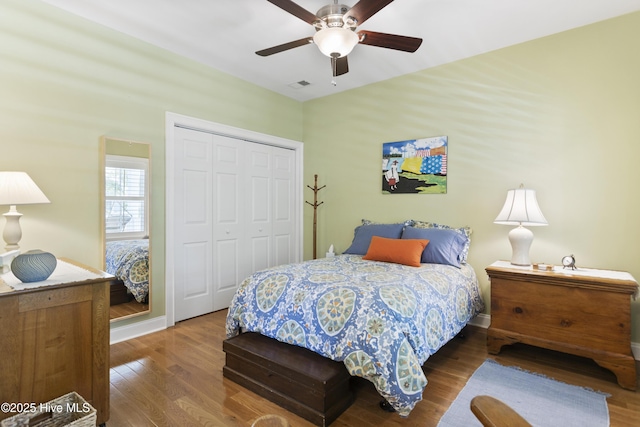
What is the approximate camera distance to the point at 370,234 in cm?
359

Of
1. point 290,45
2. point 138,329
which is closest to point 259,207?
point 138,329

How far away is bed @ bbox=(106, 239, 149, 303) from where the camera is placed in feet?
9.39

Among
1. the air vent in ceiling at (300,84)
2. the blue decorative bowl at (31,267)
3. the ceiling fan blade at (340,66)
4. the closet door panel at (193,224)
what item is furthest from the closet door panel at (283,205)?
the blue decorative bowl at (31,267)

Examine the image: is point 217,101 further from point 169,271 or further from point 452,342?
point 452,342

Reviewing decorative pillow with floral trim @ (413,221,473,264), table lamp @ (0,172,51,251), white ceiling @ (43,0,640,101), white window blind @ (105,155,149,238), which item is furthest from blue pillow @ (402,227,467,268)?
table lamp @ (0,172,51,251)

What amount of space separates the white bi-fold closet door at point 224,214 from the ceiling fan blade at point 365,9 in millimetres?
2142

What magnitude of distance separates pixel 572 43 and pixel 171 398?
410 cm

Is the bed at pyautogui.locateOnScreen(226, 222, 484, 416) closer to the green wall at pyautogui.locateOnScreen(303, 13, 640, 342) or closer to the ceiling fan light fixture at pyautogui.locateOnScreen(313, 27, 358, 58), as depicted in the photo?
the green wall at pyautogui.locateOnScreen(303, 13, 640, 342)

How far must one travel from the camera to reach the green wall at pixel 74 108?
2.42 meters

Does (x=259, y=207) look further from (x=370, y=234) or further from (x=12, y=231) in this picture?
(x=12, y=231)

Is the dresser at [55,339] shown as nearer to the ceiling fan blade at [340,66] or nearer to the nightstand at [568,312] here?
the ceiling fan blade at [340,66]

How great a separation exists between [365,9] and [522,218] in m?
2.02

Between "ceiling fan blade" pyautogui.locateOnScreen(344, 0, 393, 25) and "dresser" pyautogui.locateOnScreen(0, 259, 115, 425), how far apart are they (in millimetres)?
2065

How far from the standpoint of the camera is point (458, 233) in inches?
126
